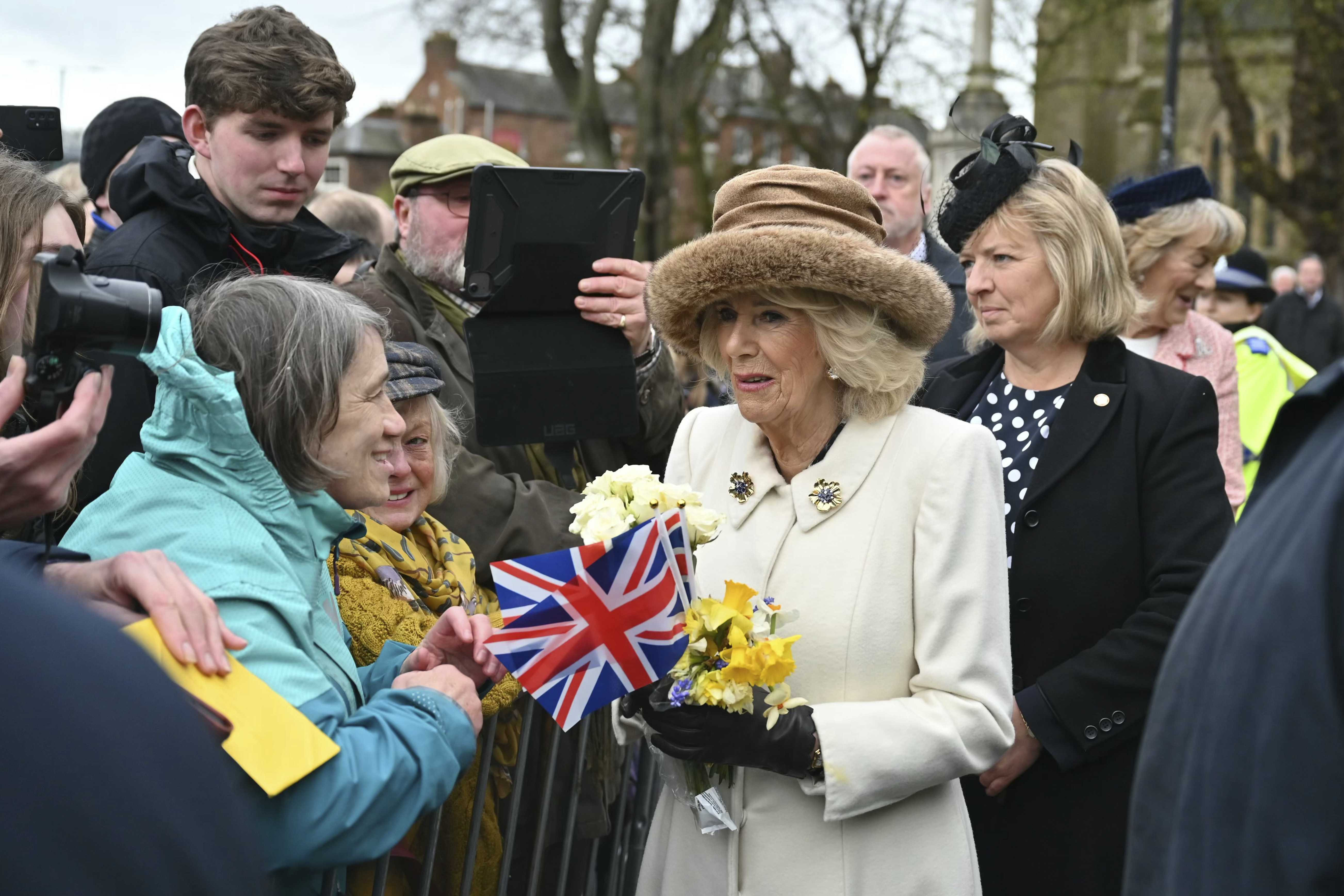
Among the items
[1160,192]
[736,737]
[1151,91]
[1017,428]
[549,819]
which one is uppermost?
[1151,91]

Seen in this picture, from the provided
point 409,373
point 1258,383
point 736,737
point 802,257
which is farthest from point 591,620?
point 1258,383

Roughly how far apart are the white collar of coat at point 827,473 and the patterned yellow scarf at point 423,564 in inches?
25.7

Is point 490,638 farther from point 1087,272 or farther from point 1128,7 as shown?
point 1128,7

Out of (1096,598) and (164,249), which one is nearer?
(1096,598)

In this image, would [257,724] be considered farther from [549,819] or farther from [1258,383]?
[1258,383]

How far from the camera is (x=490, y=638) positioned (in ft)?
7.58

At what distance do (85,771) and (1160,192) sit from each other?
459cm

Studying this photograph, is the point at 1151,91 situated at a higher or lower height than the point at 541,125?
lower

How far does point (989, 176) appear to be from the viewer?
11.4 ft

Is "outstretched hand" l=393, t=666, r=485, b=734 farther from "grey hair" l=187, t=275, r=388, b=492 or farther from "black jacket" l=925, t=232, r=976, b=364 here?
"black jacket" l=925, t=232, r=976, b=364

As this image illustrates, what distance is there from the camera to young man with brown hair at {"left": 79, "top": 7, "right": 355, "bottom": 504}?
3.42m

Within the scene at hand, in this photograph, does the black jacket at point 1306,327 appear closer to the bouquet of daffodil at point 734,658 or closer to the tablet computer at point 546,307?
the tablet computer at point 546,307

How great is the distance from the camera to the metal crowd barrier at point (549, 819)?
9.41 ft

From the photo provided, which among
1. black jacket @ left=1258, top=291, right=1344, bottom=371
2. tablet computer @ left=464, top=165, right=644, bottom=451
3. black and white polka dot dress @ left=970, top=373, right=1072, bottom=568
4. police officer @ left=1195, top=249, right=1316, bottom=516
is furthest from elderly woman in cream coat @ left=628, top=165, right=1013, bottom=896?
black jacket @ left=1258, top=291, right=1344, bottom=371
